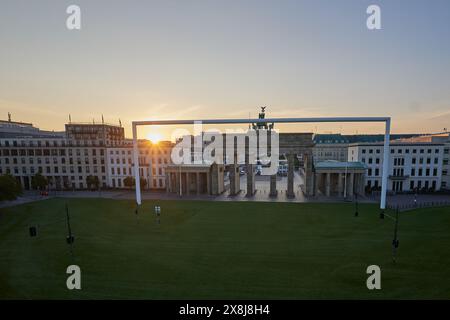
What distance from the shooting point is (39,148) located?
60.8 metres

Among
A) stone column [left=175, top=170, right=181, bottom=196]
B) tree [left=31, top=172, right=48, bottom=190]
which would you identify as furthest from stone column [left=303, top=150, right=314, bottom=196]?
tree [left=31, top=172, right=48, bottom=190]

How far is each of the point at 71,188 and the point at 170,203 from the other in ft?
121

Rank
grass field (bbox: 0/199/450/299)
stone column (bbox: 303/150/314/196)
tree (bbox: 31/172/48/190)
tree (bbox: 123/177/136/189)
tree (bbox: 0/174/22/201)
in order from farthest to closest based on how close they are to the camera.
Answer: tree (bbox: 123/177/136/189), tree (bbox: 31/172/48/190), stone column (bbox: 303/150/314/196), tree (bbox: 0/174/22/201), grass field (bbox: 0/199/450/299)

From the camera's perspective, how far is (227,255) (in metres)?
20.6

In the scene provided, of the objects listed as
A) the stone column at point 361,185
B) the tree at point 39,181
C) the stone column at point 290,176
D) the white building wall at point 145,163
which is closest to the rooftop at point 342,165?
the stone column at point 361,185

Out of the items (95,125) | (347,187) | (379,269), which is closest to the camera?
(379,269)

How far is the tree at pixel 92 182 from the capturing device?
59088mm

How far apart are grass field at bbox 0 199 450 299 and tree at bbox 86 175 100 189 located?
940 inches

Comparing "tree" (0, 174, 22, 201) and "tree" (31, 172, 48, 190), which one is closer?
"tree" (0, 174, 22, 201)

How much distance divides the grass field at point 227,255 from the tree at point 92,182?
78.3 feet

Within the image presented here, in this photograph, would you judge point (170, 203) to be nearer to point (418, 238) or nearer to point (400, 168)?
point (418, 238)

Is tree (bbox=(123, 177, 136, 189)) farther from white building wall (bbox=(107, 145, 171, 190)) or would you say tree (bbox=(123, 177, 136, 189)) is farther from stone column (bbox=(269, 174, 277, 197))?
stone column (bbox=(269, 174, 277, 197))

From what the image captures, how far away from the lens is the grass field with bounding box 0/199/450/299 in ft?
50.3
